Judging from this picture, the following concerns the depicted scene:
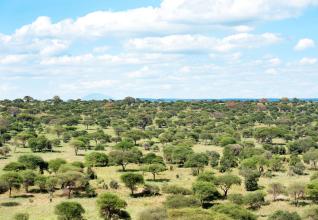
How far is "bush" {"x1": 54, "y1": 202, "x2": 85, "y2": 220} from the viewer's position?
56531 millimetres

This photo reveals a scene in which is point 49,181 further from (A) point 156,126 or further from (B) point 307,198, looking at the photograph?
(A) point 156,126

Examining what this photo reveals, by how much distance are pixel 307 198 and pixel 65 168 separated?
4136cm

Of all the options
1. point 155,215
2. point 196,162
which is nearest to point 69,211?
point 155,215

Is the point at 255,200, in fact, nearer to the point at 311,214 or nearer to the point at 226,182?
the point at 226,182

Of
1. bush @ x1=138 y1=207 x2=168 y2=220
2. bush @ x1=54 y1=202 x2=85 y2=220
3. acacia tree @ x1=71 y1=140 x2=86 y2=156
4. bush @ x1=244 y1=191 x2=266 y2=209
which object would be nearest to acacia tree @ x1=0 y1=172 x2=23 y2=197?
bush @ x1=54 y1=202 x2=85 y2=220

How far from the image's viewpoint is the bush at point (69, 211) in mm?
56531

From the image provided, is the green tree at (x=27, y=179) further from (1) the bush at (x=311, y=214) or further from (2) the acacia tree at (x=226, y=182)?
(1) the bush at (x=311, y=214)

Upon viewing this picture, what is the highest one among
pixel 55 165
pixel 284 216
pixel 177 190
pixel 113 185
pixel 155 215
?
pixel 55 165

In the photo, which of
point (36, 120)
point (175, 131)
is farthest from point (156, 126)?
point (36, 120)

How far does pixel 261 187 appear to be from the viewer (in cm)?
7988

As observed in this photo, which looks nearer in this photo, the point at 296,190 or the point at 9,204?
the point at 9,204

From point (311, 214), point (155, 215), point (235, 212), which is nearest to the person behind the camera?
point (155, 215)

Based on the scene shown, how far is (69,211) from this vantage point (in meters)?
56.9

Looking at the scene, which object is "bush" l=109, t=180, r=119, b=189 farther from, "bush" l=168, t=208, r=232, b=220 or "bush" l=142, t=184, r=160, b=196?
"bush" l=168, t=208, r=232, b=220
